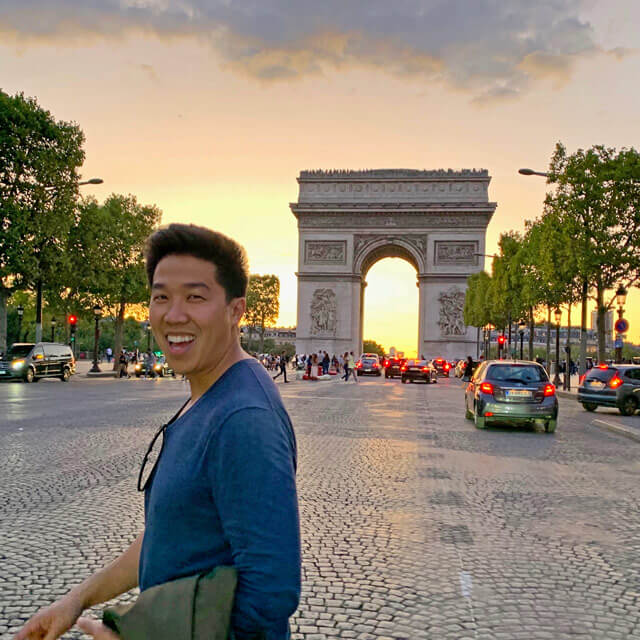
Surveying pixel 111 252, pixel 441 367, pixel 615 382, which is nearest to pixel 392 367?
pixel 441 367

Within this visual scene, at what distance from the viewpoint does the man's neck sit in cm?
198

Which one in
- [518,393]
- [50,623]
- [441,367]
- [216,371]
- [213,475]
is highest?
[216,371]

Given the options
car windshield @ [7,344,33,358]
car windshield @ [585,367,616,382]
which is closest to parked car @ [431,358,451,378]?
car windshield @ [7,344,33,358]

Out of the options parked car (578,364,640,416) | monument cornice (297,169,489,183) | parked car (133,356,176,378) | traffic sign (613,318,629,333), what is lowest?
parked car (133,356,176,378)

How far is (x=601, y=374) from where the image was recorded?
71.7ft

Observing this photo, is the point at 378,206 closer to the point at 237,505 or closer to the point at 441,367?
the point at 441,367

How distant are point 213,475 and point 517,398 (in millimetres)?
14569

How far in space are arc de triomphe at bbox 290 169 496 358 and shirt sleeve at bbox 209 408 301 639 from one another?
194 feet

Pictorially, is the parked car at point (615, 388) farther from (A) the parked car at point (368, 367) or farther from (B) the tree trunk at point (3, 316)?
(A) the parked car at point (368, 367)

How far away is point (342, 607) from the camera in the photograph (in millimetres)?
4371

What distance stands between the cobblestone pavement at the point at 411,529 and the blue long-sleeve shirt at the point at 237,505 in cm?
242

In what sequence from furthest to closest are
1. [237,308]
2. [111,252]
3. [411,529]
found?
[111,252] → [411,529] → [237,308]

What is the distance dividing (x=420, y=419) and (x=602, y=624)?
1321 centimetres

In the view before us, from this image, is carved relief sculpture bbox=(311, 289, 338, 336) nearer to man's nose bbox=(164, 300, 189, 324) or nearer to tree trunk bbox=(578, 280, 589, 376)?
tree trunk bbox=(578, 280, 589, 376)
